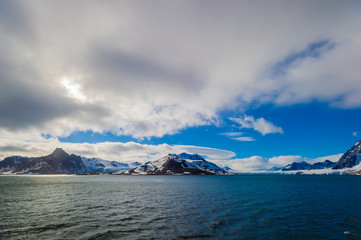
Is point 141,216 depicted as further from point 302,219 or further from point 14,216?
point 302,219

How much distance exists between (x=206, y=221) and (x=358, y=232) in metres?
23.0

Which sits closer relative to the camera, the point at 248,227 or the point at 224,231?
the point at 224,231

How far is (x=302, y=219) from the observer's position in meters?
36.7

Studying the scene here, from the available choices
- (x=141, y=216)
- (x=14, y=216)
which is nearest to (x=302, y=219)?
(x=141, y=216)

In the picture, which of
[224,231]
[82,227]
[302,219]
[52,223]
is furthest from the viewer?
[302,219]

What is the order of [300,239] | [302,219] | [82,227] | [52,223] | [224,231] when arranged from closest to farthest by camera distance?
[300,239]
[224,231]
[82,227]
[52,223]
[302,219]

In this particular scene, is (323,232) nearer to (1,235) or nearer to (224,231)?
(224,231)

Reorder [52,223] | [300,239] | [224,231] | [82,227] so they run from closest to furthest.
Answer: [300,239] < [224,231] < [82,227] < [52,223]

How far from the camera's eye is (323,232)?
29156 millimetres

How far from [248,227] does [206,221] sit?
724cm

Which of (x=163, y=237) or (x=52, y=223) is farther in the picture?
(x=52, y=223)

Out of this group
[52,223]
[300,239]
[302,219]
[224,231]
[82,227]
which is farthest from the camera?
[302,219]

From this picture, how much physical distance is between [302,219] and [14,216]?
56.7 metres

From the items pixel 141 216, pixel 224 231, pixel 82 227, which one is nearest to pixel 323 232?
pixel 224 231
